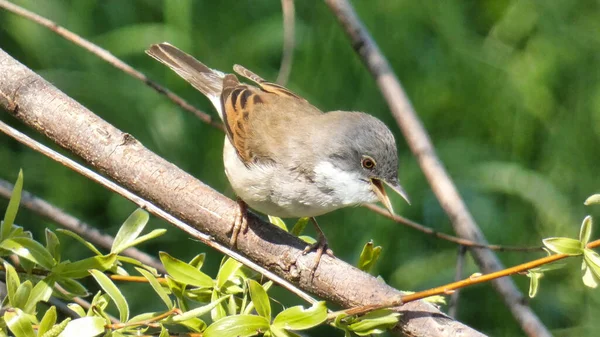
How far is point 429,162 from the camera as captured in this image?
3.16m

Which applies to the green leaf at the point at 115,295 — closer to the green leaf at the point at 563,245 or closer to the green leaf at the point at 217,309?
the green leaf at the point at 217,309

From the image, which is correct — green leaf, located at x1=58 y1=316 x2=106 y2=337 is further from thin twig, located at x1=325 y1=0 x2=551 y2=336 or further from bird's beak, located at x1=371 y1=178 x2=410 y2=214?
bird's beak, located at x1=371 y1=178 x2=410 y2=214

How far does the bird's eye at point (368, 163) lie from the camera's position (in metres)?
3.19

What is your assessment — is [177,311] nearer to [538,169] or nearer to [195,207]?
[195,207]

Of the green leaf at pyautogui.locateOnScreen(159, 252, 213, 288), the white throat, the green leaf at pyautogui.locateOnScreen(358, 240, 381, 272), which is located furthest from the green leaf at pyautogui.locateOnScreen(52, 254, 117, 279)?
the white throat

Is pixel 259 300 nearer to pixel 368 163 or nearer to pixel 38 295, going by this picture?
pixel 38 295

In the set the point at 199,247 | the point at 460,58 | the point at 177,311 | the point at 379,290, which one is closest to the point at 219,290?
the point at 177,311

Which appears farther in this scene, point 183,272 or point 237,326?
point 183,272

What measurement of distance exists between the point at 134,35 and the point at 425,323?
3313mm

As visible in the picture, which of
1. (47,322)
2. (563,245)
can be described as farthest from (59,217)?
(563,245)

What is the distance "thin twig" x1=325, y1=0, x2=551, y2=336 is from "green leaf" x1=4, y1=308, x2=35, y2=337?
158 cm

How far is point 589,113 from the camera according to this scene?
5.08 m

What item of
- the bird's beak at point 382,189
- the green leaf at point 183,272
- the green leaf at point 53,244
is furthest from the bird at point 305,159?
the green leaf at point 53,244

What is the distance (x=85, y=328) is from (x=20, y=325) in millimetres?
140
